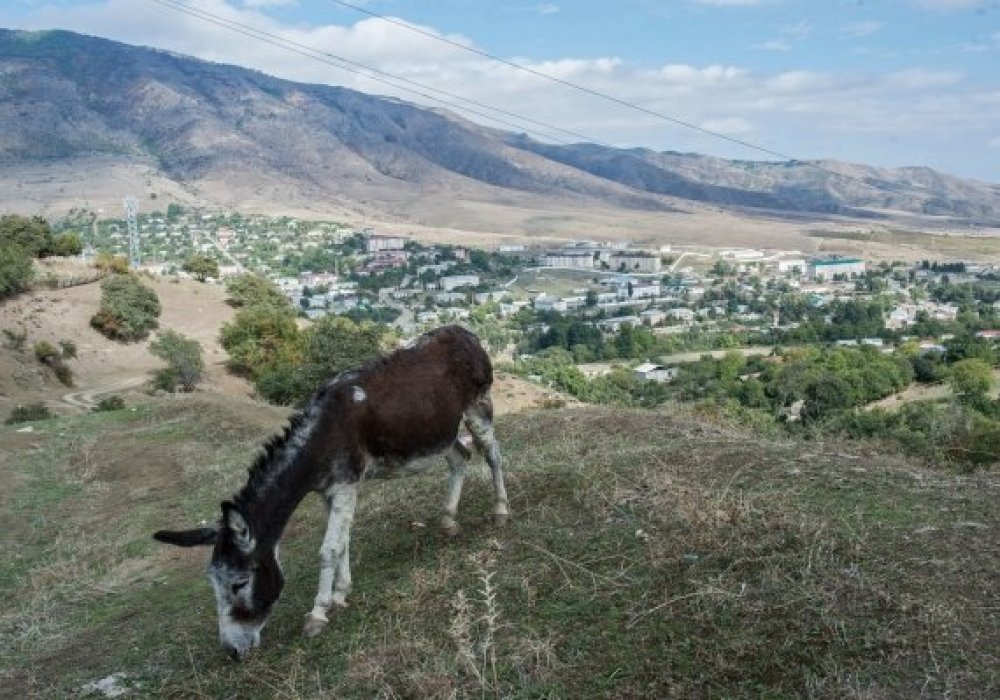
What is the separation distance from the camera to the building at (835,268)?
15838 cm

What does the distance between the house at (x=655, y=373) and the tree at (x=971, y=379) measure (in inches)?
821

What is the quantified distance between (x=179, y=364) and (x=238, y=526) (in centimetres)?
4905

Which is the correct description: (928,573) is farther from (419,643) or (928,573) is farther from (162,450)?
(162,450)

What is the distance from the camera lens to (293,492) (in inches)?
291

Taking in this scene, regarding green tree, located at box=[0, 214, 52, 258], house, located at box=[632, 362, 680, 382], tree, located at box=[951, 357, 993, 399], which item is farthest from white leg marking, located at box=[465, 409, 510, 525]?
green tree, located at box=[0, 214, 52, 258]

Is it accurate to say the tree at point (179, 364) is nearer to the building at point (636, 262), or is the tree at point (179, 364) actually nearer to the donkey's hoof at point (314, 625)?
the donkey's hoof at point (314, 625)

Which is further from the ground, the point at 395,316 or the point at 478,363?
the point at 478,363

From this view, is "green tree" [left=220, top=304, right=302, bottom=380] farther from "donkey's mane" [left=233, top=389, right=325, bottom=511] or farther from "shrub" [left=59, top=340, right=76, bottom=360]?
"donkey's mane" [left=233, top=389, right=325, bottom=511]

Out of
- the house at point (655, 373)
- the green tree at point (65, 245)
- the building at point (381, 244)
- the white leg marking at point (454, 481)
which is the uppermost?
the white leg marking at point (454, 481)

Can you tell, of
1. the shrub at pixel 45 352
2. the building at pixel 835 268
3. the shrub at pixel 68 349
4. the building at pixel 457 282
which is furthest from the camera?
the building at pixel 835 268

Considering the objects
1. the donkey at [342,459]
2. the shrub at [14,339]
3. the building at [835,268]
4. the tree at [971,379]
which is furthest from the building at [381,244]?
the donkey at [342,459]

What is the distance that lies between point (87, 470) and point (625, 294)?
12866cm

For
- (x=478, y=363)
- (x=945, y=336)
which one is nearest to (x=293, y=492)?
(x=478, y=363)

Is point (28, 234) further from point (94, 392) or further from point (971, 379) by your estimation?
point (971, 379)
